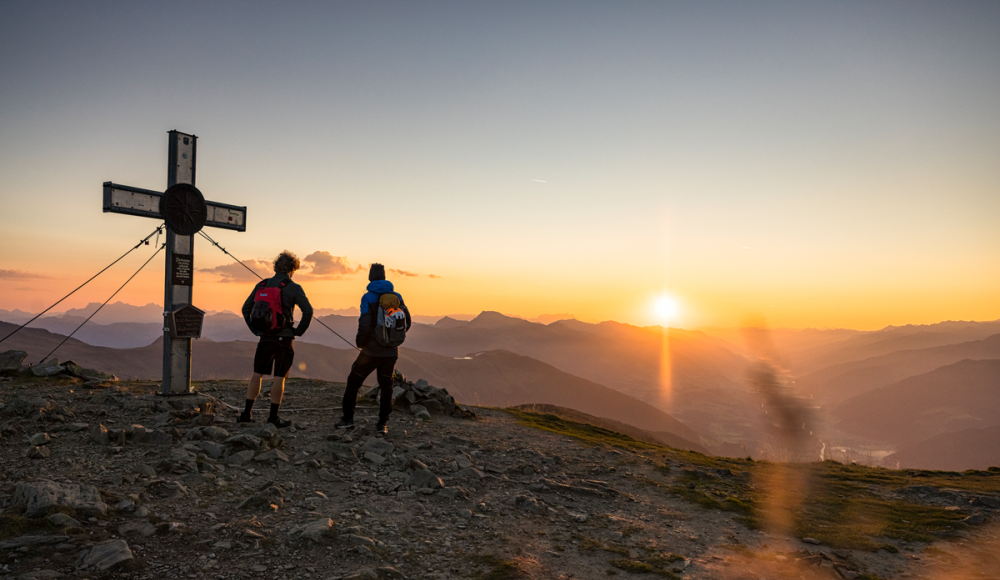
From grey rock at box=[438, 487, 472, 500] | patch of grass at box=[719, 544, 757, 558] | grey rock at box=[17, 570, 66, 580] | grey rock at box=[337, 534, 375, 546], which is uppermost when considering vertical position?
grey rock at box=[17, 570, 66, 580]

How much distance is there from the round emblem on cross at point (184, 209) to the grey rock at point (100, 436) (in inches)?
205

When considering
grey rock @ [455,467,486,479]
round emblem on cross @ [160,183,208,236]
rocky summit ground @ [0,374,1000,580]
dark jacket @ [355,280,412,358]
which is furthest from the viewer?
round emblem on cross @ [160,183,208,236]

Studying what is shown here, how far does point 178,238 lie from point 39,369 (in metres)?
5.69

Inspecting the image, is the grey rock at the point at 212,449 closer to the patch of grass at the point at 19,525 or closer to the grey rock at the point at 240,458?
the grey rock at the point at 240,458

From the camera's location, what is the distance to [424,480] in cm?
712

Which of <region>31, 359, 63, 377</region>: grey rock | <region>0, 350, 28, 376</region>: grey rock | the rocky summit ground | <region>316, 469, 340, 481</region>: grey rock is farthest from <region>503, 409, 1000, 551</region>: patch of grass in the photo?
<region>0, 350, 28, 376</region>: grey rock

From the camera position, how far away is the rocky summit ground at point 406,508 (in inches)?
185

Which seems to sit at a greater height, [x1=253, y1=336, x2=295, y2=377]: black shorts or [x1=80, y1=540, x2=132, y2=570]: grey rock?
[x1=253, y1=336, x2=295, y2=377]: black shorts

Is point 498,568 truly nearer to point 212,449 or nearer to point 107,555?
point 107,555

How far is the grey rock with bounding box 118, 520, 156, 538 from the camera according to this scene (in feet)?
15.7

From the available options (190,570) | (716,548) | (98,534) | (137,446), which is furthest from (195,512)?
(716,548)

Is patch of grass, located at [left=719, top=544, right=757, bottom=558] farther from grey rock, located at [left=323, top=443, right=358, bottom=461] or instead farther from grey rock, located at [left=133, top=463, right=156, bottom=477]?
grey rock, located at [left=133, top=463, right=156, bottom=477]

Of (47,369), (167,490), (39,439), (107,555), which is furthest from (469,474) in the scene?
(47,369)

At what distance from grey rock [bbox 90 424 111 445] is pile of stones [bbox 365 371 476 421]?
6178 mm
